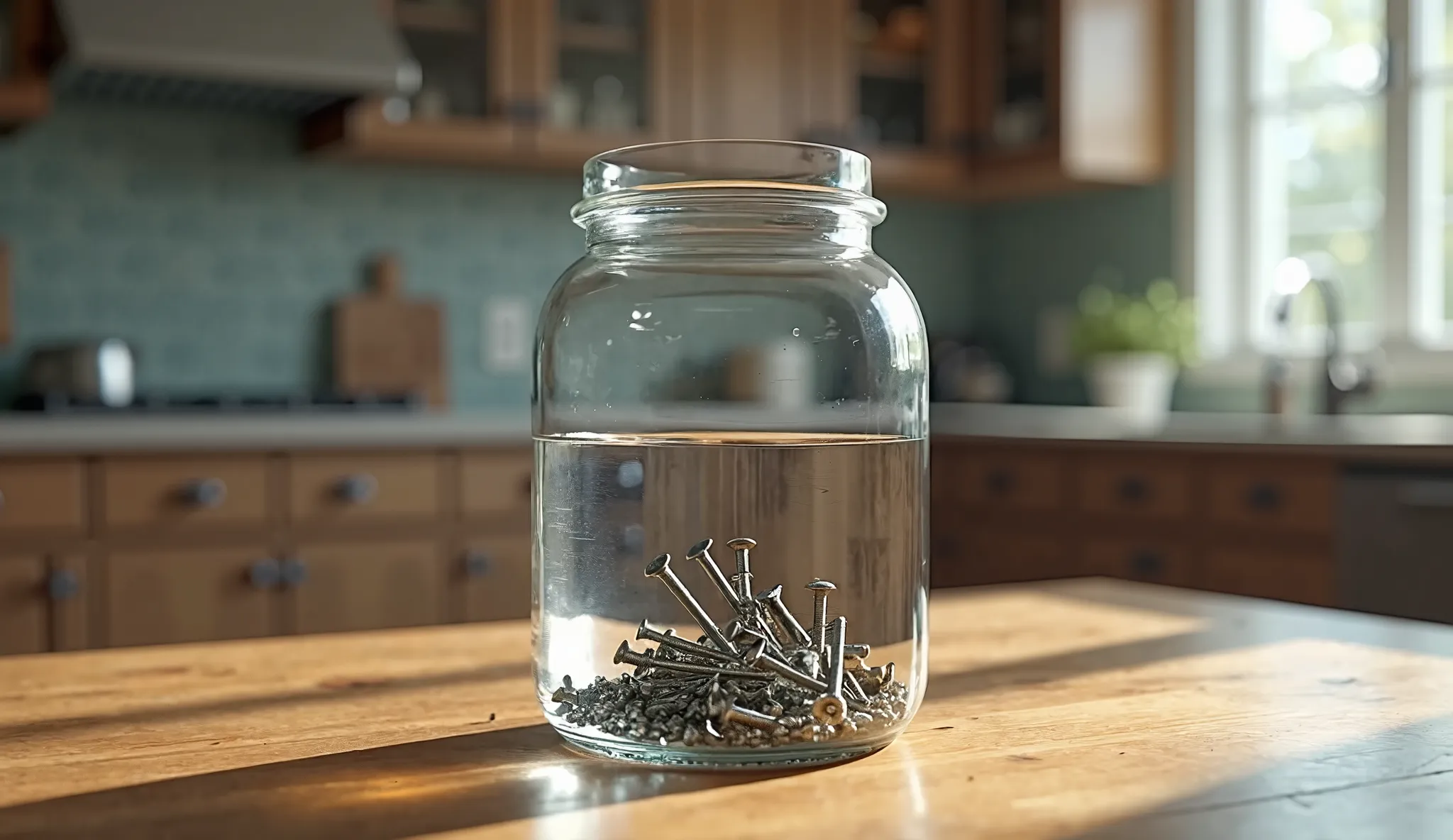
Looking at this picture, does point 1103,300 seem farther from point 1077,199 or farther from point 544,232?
point 544,232

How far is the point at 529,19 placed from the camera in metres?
3.40

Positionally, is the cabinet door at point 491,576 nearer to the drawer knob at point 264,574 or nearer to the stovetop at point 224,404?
the drawer knob at point 264,574

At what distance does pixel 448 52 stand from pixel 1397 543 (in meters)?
2.20

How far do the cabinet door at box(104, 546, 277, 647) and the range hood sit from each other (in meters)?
0.96

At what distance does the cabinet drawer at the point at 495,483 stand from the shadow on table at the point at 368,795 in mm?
2213

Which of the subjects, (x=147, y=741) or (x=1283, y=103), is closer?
(x=147, y=741)

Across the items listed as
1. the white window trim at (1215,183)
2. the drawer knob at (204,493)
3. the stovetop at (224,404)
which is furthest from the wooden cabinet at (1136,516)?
the drawer knob at (204,493)

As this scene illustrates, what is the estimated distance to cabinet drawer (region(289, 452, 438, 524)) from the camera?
2760 millimetres

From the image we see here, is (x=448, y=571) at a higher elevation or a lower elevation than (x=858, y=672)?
lower

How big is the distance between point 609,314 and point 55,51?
2568 millimetres

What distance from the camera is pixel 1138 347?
367 centimetres

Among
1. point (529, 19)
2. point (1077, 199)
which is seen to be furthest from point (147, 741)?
point (1077, 199)

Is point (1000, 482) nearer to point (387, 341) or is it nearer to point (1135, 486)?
point (1135, 486)

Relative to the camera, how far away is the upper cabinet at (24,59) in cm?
287
